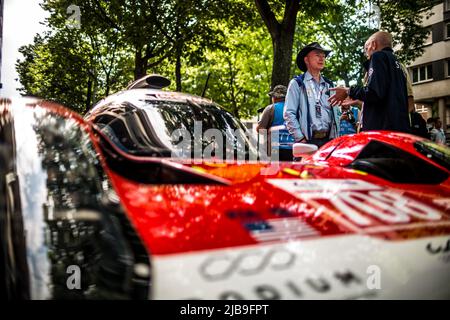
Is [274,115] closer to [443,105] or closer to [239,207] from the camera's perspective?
[239,207]

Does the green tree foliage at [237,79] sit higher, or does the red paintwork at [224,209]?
the green tree foliage at [237,79]

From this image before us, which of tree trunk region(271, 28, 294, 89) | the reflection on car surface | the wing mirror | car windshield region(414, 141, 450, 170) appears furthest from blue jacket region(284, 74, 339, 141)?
tree trunk region(271, 28, 294, 89)

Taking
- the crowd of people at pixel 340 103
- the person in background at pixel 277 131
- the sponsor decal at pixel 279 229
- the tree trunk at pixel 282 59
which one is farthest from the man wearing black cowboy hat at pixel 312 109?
the tree trunk at pixel 282 59

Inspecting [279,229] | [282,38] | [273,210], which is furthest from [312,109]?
[282,38]

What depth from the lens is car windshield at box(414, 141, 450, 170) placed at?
2.39 metres

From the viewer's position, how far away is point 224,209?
1489 millimetres

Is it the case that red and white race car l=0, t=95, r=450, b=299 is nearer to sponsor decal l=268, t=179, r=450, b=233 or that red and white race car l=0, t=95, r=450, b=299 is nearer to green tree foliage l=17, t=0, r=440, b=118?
sponsor decal l=268, t=179, r=450, b=233

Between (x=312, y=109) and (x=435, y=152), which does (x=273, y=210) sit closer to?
(x=435, y=152)

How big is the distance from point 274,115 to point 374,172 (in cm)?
363

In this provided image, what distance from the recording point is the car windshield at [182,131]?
9.78ft

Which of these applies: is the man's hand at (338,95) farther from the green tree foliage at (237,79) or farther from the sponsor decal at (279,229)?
the green tree foliage at (237,79)

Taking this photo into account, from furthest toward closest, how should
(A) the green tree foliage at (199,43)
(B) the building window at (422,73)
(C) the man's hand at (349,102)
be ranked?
(B) the building window at (422,73) → (A) the green tree foliage at (199,43) → (C) the man's hand at (349,102)
